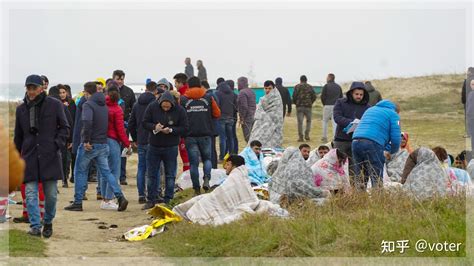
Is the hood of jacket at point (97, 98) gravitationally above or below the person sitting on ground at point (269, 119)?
above

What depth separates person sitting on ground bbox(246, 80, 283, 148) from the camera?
23.4m

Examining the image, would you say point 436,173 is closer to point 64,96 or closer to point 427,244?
point 427,244

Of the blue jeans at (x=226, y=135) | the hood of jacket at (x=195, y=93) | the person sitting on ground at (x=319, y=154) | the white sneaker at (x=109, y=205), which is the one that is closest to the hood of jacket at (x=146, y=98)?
the hood of jacket at (x=195, y=93)

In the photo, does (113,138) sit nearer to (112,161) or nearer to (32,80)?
(112,161)

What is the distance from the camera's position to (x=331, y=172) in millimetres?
14906

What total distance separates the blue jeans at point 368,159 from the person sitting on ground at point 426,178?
0.61 metres

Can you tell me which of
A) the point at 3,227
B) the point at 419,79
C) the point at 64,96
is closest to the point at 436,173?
the point at 3,227

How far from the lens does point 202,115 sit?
1712cm

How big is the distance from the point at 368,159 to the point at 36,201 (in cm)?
468

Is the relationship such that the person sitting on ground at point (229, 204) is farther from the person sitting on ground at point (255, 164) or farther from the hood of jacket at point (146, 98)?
the hood of jacket at point (146, 98)

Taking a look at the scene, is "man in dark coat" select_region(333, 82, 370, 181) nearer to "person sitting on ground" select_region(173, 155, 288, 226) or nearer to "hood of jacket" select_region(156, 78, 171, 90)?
"person sitting on ground" select_region(173, 155, 288, 226)

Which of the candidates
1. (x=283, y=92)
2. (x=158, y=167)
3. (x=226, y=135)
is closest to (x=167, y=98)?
(x=158, y=167)

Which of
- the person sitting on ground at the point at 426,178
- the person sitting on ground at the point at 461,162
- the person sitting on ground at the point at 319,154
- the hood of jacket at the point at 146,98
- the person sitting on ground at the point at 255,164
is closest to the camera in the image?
the person sitting on ground at the point at 426,178

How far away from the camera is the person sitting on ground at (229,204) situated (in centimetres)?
1336
